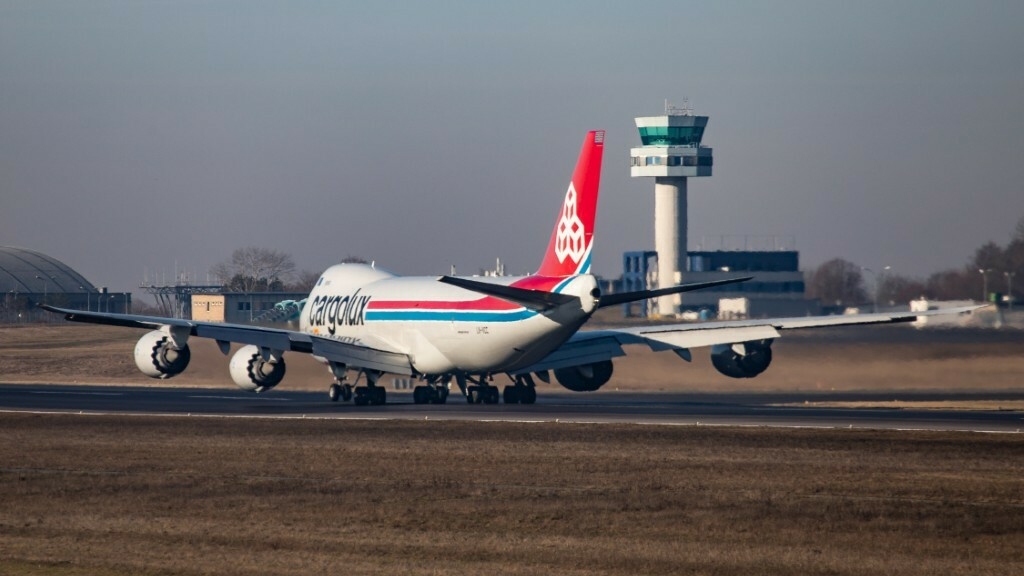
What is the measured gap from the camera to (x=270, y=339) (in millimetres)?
48094

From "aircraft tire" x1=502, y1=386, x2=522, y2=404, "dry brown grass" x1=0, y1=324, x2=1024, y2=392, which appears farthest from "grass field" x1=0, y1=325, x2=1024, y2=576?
"dry brown grass" x1=0, y1=324, x2=1024, y2=392

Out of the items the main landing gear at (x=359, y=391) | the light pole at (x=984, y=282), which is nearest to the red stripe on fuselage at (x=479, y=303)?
the main landing gear at (x=359, y=391)

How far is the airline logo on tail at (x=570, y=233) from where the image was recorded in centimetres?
4538

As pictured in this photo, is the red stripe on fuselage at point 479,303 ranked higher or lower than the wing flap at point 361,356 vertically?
higher

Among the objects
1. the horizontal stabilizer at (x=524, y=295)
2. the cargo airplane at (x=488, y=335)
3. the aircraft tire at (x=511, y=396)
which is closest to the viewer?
the horizontal stabilizer at (x=524, y=295)

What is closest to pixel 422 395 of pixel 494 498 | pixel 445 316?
pixel 445 316

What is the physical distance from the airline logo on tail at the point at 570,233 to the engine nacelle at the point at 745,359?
8.90 meters

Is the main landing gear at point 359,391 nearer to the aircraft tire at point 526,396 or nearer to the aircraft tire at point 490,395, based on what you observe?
the aircraft tire at point 490,395

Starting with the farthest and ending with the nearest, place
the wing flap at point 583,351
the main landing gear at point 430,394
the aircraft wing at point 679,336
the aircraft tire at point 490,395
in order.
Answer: the main landing gear at point 430,394, the aircraft tire at point 490,395, the wing flap at point 583,351, the aircraft wing at point 679,336

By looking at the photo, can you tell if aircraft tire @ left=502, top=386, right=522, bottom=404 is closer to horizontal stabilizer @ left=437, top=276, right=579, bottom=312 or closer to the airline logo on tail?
the airline logo on tail

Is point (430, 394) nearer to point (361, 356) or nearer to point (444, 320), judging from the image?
point (361, 356)

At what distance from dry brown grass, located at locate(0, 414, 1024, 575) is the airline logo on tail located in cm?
994

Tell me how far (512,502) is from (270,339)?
84.4 ft

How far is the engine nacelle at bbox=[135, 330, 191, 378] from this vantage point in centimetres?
4866
